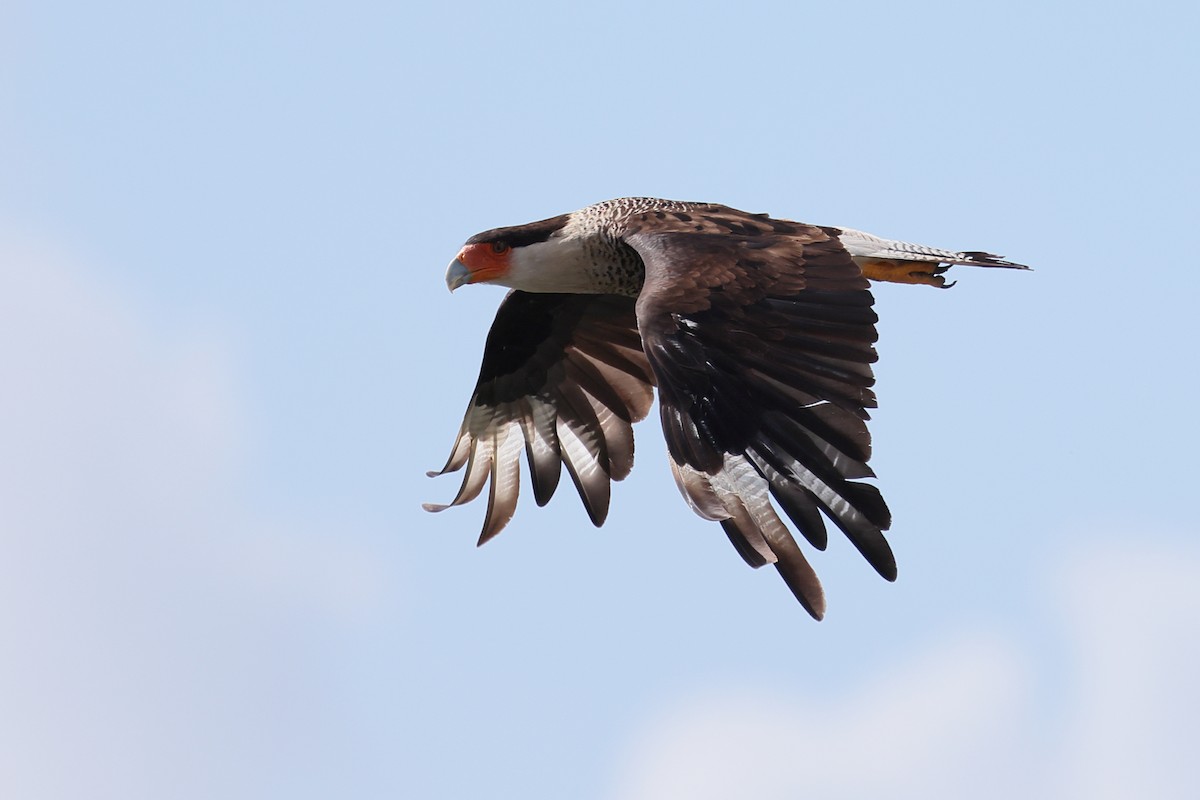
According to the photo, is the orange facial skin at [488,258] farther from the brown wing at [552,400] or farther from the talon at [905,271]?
the talon at [905,271]

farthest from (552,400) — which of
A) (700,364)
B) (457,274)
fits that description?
(700,364)

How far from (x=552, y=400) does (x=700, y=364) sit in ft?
8.54

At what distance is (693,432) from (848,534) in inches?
27.9

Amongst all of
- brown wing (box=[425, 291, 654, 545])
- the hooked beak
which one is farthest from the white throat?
brown wing (box=[425, 291, 654, 545])

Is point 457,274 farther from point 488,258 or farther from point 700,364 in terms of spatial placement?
point 700,364

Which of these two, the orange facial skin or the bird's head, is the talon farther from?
the orange facial skin

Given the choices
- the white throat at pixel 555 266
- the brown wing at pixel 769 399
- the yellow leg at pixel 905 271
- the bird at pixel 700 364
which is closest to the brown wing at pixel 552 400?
the bird at pixel 700 364

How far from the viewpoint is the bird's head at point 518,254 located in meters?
8.28

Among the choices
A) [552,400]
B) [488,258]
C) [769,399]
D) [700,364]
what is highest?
[488,258]

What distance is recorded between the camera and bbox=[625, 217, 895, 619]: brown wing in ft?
20.4

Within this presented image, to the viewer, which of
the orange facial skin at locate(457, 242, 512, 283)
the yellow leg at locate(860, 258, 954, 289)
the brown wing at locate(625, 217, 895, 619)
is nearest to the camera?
the brown wing at locate(625, 217, 895, 619)

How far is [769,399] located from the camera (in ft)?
21.3

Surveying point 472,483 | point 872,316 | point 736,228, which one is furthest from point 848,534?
point 472,483

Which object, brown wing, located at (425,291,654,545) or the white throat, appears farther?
brown wing, located at (425,291,654,545)
